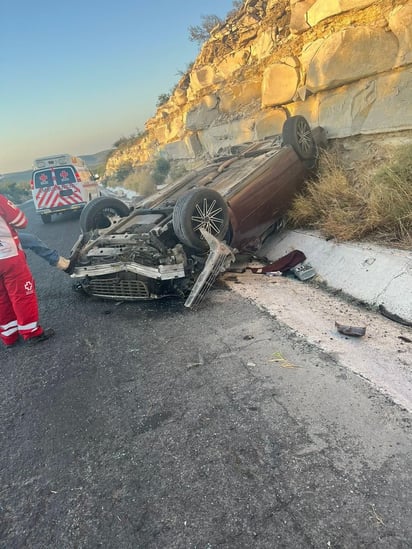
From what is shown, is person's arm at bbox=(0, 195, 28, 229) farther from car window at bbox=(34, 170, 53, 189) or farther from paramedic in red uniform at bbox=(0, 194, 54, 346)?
car window at bbox=(34, 170, 53, 189)

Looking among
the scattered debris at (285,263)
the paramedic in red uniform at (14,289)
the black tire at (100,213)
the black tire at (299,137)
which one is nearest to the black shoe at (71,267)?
the paramedic in red uniform at (14,289)

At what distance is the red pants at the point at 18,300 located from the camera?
12.9ft

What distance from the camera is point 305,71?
809 cm

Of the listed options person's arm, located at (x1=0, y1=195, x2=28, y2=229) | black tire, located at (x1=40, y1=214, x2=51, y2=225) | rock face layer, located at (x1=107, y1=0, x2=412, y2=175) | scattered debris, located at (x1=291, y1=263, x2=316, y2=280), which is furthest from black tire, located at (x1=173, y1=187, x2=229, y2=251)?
black tire, located at (x1=40, y1=214, x2=51, y2=225)

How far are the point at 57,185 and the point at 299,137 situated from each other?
9.97 metres

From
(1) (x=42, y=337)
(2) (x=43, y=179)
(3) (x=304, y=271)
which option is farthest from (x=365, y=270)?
(2) (x=43, y=179)

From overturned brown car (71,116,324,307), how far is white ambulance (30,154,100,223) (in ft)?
26.7

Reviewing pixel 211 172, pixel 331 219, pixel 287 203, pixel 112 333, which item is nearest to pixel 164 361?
pixel 112 333

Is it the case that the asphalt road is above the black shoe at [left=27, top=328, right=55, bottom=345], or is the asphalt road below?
above

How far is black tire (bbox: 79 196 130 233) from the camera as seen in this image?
241 inches

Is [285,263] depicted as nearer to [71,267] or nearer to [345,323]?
[345,323]

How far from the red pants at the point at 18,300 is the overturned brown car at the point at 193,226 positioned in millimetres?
803

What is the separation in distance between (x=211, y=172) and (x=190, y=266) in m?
2.48

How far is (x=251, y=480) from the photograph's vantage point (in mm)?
1960
